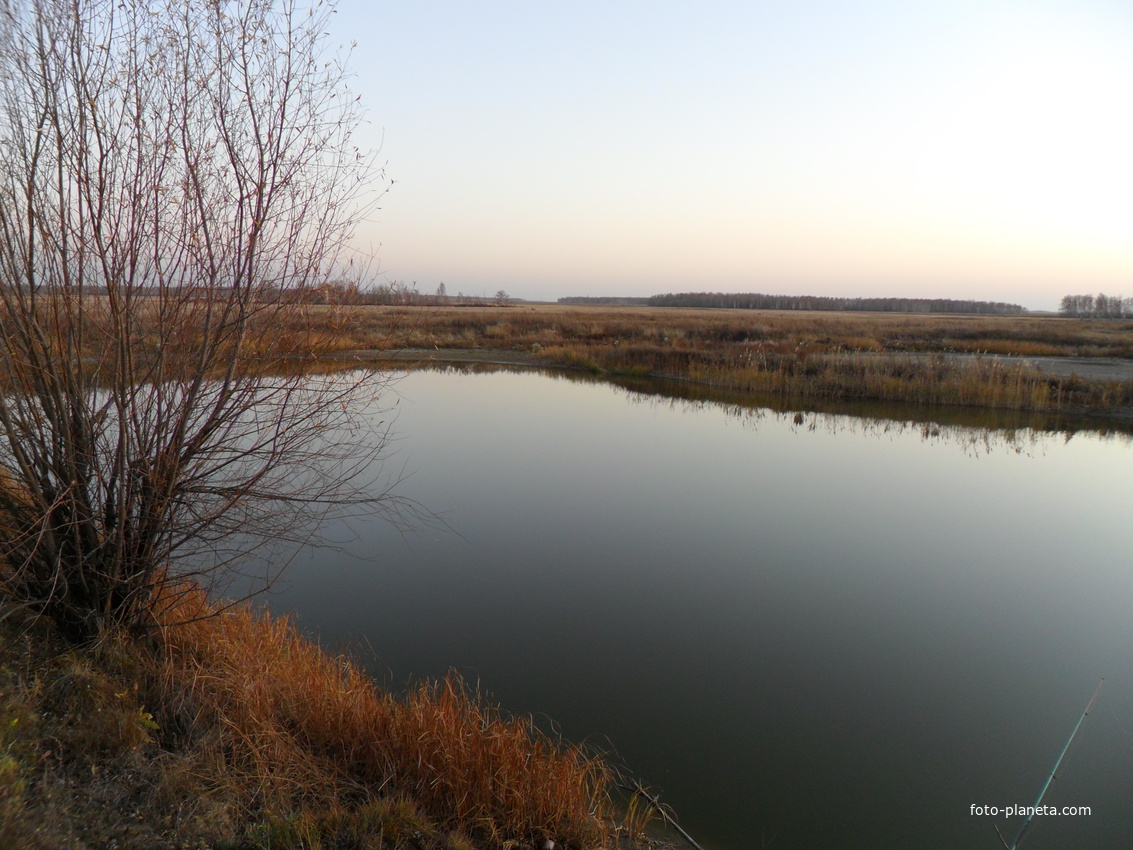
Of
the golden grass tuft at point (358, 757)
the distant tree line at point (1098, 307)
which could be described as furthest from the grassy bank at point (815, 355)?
the distant tree line at point (1098, 307)

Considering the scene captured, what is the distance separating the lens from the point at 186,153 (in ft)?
11.6

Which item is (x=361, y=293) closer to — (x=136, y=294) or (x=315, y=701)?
(x=136, y=294)

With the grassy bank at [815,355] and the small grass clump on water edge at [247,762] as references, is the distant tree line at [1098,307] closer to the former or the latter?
the grassy bank at [815,355]

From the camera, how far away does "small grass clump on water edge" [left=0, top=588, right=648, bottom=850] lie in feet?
8.48

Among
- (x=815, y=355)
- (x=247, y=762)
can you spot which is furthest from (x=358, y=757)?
(x=815, y=355)

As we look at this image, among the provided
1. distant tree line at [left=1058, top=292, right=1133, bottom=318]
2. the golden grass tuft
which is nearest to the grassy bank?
the golden grass tuft

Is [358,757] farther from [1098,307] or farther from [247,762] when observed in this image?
[1098,307]

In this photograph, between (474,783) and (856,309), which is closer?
(474,783)

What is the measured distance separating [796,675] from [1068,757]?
5.44ft

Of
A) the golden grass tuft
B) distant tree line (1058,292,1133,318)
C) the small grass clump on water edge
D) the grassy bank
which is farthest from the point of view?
distant tree line (1058,292,1133,318)

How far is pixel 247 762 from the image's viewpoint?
3135mm

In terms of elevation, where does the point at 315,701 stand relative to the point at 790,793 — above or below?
above

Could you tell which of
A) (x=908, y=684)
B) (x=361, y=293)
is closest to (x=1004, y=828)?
(x=908, y=684)

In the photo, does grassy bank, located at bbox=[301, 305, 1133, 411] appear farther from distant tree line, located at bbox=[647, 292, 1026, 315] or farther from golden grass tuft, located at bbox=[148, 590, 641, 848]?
distant tree line, located at bbox=[647, 292, 1026, 315]
